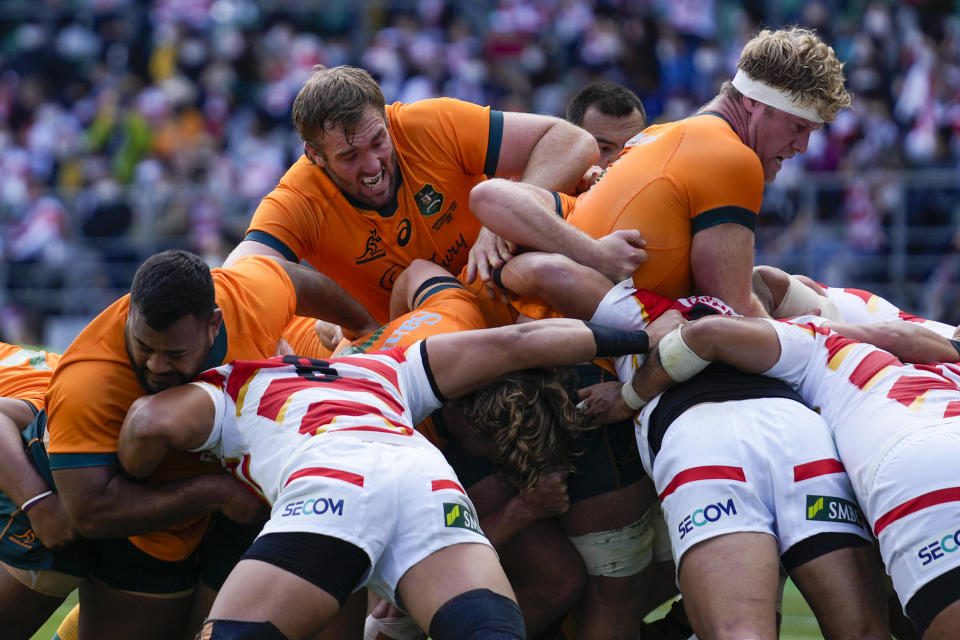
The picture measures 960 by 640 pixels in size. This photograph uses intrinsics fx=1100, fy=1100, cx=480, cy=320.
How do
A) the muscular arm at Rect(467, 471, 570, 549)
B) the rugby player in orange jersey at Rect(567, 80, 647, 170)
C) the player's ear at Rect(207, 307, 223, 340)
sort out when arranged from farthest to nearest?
the rugby player in orange jersey at Rect(567, 80, 647, 170) < the muscular arm at Rect(467, 471, 570, 549) < the player's ear at Rect(207, 307, 223, 340)

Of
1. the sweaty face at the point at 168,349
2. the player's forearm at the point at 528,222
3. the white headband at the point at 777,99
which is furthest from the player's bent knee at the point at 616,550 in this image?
the white headband at the point at 777,99

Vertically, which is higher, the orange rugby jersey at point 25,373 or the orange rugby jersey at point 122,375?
the orange rugby jersey at point 122,375

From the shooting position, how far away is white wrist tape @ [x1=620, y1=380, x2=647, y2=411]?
159 inches

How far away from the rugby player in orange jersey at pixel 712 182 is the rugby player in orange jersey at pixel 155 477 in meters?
1.25

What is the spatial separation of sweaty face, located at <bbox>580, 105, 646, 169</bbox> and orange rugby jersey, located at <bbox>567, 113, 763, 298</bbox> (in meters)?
1.52

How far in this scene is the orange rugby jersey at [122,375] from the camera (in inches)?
148

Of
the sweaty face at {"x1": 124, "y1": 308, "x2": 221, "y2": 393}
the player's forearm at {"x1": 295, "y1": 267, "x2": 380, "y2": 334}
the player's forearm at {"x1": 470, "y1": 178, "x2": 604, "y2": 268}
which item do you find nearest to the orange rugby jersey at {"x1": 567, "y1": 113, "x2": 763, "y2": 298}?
the player's forearm at {"x1": 470, "y1": 178, "x2": 604, "y2": 268}

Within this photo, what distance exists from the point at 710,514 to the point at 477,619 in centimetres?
90

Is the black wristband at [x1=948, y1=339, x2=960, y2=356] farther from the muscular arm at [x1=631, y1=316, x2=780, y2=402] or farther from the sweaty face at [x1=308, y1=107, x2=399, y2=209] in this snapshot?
the sweaty face at [x1=308, y1=107, x2=399, y2=209]

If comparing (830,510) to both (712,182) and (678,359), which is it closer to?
(678,359)

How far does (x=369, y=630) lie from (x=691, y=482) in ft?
5.24

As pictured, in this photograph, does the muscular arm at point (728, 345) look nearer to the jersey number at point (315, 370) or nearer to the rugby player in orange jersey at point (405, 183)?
the jersey number at point (315, 370)

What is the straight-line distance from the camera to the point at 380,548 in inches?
131

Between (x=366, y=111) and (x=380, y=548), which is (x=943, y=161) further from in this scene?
(x=380, y=548)
